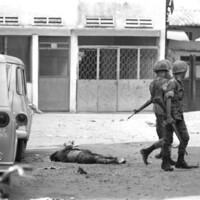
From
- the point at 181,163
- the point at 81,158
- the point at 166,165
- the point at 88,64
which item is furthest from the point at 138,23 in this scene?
the point at 166,165

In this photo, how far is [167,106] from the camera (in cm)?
1131

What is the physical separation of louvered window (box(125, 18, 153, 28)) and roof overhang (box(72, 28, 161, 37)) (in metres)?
0.22

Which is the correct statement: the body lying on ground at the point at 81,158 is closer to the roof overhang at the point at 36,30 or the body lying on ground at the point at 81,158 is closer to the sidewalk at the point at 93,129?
the sidewalk at the point at 93,129

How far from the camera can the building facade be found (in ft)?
87.5

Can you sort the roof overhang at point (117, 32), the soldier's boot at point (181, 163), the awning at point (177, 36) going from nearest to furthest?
the soldier's boot at point (181, 163), the roof overhang at point (117, 32), the awning at point (177, 36)

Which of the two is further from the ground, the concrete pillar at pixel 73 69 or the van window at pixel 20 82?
the van window at pixel 20 82

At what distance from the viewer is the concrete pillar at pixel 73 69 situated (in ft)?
88.5

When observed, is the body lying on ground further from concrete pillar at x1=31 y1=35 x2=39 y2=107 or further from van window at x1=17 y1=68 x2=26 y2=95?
concrete pillar at x1=31 y1=35 x2=39 y2=107

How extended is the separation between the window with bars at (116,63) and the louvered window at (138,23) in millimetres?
808

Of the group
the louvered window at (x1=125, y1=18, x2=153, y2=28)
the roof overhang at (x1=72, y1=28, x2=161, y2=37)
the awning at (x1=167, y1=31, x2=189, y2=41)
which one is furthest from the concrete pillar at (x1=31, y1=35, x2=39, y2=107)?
the awning at (x1=167, y1=31, x2=189, y2=41)

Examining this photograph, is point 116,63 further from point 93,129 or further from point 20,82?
point 20,82

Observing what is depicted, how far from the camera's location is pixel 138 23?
27.4m

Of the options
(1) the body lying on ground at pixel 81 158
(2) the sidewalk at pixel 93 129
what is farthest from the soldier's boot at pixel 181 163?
(2) the sidewalk at pixel 93 129

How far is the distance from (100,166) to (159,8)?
1608cm
